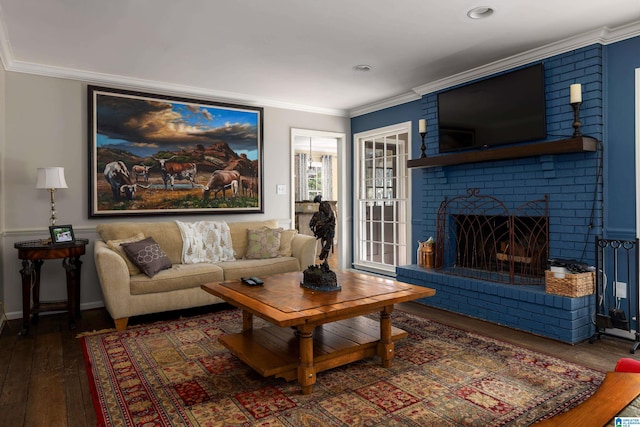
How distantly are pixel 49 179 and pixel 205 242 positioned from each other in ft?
5.12

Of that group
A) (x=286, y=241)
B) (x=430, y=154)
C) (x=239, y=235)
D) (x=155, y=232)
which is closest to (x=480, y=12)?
(x=430, y=154)

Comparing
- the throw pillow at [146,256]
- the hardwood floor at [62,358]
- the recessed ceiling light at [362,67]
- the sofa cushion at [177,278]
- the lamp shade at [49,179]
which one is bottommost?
the hardwood floor at [62,358]

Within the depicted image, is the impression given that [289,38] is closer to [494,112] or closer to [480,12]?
[480,12]

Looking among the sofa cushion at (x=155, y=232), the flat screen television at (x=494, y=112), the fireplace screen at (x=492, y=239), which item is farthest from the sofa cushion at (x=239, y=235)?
the flat screen television at (x=494, y=112)

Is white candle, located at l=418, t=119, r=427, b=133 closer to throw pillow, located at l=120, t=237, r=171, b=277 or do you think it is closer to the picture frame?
throw pillow, located at l=120, t=237, r=171, b=277

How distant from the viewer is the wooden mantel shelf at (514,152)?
3.16 meters

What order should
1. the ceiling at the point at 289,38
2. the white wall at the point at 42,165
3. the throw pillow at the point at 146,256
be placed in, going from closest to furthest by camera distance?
the ceiling at the point at 289,38, the throw pillow at the point at 146,256, the white wall at the point at 42,165

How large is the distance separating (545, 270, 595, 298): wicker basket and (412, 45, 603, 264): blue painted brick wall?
0.25 metres

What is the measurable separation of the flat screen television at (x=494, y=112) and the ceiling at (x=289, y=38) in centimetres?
19

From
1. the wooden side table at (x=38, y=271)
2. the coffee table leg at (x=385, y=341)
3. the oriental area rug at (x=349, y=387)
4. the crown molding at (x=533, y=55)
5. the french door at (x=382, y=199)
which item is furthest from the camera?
the french door at (x=382, y=199)

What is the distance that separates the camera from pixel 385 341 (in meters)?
2.61

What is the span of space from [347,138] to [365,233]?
145 centimetres

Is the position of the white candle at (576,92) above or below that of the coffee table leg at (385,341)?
above

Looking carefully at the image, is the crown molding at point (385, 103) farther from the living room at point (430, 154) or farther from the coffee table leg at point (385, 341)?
the coffee table leg at point (385, 341)
